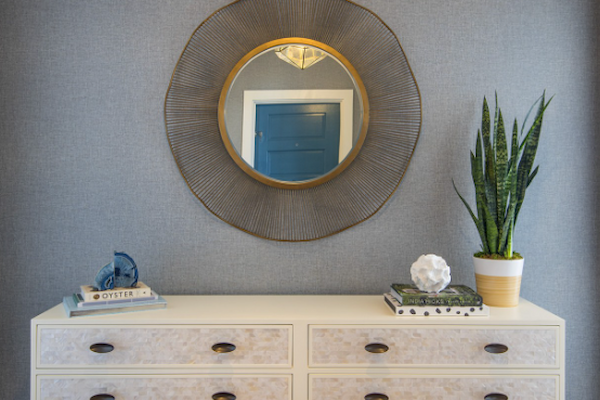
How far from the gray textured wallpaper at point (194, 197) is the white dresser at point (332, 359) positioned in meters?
0.38

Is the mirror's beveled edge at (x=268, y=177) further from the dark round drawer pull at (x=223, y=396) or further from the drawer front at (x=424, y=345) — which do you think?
the dark round drawer pull at (x=223, y=396)

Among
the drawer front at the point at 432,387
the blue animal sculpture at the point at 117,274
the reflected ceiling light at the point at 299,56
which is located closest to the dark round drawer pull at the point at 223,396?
the drawer front at the point at 432,387

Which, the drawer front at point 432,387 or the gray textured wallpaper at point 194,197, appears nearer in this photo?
the drawer front at point 432,387

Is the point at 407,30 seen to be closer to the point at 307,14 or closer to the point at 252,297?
the point at 307,14

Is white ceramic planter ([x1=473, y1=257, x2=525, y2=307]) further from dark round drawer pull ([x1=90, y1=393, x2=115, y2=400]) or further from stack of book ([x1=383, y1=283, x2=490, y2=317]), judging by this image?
dark round drawer pull ([x1=90, y1=393, x2=115, y2=400])

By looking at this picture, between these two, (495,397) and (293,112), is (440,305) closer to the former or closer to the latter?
(495,397)

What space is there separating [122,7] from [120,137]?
531mm

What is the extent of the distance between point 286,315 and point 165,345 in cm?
40

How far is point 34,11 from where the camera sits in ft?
5.49

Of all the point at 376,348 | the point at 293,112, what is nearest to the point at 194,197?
the point at 293,112

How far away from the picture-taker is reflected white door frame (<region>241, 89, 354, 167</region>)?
167 cm

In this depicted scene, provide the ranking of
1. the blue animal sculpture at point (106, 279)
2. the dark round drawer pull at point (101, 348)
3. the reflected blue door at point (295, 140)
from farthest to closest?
the reflected blue door at point (295, 140), the blue animal sculpture at point (106, 279), the dark round drawer pull at point (101, 348)

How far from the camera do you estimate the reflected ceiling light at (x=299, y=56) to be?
1675 mm

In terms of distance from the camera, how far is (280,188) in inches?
66.5
